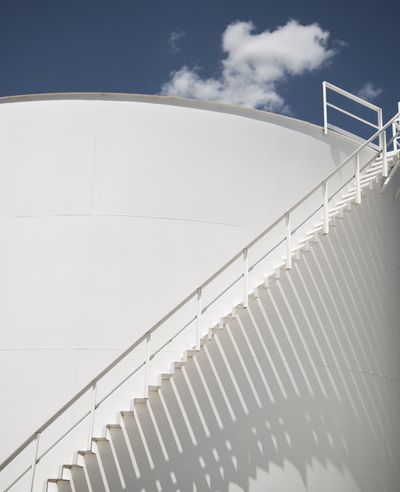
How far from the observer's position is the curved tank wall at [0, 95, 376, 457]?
10.7m

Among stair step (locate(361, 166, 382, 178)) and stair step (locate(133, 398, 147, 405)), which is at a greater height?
stair step (locate(361, 166, 382, 178))

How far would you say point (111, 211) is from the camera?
1145cm

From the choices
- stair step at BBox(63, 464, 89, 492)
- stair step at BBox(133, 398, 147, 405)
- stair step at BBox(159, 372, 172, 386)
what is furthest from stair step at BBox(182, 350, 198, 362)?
stair step at BBox(63, 464, 89, 492)

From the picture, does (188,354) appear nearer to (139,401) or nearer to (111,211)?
(139,401)

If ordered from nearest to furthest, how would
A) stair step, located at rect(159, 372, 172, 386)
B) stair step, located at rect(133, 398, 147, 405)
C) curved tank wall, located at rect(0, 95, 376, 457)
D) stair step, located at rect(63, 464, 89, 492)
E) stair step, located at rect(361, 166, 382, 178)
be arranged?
1. stair step, located at rect(63, 464, 89, 492)
2. stair step, located at rect(133, 398, 147, 405)
3. stair step, located at rect(159, 372, 172, 386)
4. curved tank wall, located at rect(0, 95, 376, 457)
5. stair step, located at rect(361, 166, 382, 178)

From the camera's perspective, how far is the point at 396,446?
38.8 feet

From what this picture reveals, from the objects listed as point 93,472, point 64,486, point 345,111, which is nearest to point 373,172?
point 345,111

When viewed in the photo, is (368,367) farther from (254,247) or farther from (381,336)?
(254,247)

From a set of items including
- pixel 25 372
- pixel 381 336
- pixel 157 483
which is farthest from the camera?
pixel 381 336

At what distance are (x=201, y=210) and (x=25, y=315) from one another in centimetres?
368

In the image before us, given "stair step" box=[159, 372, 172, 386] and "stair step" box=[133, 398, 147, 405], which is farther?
"stair step" box=[159, 372, 172, 386]

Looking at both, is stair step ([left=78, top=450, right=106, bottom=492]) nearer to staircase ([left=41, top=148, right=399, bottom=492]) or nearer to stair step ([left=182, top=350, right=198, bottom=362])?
staircase ([left=41, top=148, right=399, bottom=492])

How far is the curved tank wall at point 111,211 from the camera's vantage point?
420 inches

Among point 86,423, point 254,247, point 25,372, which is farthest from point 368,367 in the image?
point 25,372
